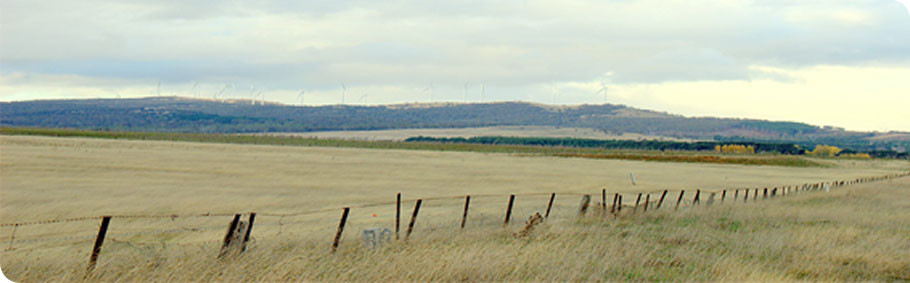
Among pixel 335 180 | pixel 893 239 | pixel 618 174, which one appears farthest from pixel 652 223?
pixel 618 174

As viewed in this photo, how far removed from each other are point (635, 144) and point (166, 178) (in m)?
147

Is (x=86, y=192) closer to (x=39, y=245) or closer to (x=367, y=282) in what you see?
(x=39, y=245)

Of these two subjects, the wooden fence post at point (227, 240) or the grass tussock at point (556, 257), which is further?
the wooden fence post at point (227, 240)

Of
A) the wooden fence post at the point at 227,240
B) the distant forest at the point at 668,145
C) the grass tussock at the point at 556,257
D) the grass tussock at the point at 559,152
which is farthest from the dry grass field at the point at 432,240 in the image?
the distant forest at the point at 668,145

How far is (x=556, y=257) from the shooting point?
1162 cm

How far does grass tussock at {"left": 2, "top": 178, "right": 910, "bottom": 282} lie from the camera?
10062 millimetres

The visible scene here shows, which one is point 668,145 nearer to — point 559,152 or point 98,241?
point 559,152

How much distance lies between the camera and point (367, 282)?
9.74 m

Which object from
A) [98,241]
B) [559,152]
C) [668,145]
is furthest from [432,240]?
[668,145]

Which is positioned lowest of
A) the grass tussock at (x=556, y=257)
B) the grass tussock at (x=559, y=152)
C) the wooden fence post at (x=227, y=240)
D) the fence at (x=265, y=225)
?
the grass tussock at (x=559, y=152)

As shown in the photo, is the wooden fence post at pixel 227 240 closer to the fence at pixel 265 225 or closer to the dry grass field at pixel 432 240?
the dry grass field at pixel 432 240

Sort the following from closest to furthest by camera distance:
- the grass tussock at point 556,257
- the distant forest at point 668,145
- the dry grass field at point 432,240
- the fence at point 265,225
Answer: the grass tussock at point 556,257 < the dry grass field at point 432,240 < the fence at point 265,225 < the distant forest at point 668,145

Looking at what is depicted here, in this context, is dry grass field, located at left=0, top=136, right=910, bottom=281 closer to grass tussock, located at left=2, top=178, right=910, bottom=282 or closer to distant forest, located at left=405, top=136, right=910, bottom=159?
grass tussock, located at left=2, top=178, right=910, bottom=282

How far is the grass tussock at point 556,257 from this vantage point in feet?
33.0
